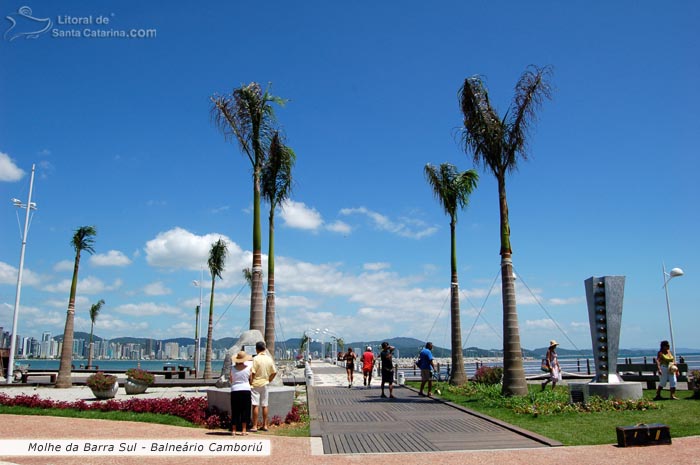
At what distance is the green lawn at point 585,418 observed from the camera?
9461 mm

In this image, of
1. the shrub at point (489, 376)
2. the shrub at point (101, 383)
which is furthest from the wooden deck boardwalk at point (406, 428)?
the shrub at point (101, 383)

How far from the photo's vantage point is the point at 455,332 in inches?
797

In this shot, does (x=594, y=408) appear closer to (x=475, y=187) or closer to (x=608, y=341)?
(x=608, y=341)

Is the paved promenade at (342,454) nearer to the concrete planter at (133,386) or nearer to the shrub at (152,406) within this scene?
the shrub at (152,406)

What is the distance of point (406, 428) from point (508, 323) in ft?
19.2

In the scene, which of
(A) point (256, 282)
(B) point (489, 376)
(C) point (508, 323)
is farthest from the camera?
(B) point (489, 376)

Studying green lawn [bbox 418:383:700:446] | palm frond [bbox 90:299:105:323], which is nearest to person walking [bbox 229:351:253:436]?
green lawn [bbox 418:383:700:446]

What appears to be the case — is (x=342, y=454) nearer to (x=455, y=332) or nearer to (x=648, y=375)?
(x=455, y=332)

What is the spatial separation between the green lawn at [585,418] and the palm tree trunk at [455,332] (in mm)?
4404

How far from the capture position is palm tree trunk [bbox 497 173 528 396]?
47.8 ft

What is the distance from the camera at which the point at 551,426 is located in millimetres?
10492

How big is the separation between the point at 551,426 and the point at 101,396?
46.0 ft

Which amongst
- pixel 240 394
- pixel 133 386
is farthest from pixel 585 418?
pixel 133 386

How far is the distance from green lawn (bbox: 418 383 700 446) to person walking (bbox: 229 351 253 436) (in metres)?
5.37
